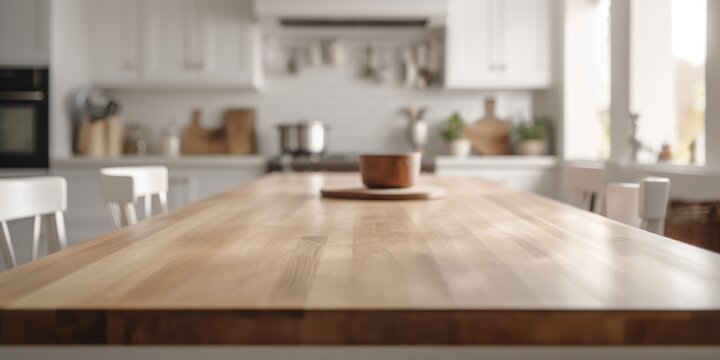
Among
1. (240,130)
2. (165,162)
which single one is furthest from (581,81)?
(165,162)

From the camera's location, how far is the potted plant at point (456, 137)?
492 cm

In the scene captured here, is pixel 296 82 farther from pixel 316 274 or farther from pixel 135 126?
pixel 316 274

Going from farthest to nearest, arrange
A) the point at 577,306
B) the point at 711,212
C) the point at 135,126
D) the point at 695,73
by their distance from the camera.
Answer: the point at 695,73, the point at 135,126, the point at 711,212, the point at 577,306

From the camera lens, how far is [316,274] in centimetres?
75

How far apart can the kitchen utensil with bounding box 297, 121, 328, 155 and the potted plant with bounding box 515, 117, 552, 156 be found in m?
1.43

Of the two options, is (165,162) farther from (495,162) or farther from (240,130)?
(495,162)

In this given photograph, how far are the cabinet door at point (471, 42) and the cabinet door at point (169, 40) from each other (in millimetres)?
1794

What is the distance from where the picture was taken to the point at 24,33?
14.4 feet

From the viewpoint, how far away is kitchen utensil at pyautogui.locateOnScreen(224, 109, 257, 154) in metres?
5.13

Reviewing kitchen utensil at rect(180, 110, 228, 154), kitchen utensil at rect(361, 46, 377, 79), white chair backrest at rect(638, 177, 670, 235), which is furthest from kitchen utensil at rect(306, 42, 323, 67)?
white chair backrest at rect(638, 177, 670, 235)

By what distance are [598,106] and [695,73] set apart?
3.46 meters

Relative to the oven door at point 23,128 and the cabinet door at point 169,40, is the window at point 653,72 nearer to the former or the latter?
the cabinet door at point 169,40

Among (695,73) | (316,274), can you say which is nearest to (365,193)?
(316,274)

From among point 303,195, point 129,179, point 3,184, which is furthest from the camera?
point 303,195
